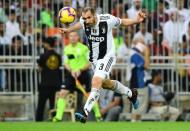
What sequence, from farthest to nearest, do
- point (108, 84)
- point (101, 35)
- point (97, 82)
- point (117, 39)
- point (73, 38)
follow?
point (117, 39), point (73, 38), point (101, 35), point (108, 84), point (97, 82)

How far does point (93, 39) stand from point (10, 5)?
20.5 ft

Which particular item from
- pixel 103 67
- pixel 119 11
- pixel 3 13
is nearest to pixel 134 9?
pixel 119 11

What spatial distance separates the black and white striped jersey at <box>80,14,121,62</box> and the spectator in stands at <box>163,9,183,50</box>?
5833mm

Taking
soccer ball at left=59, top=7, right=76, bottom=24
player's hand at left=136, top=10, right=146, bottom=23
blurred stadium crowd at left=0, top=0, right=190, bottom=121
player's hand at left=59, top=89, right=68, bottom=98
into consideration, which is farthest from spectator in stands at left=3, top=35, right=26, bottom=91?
player's hand at left=136, top=10, right=146, bottom=23

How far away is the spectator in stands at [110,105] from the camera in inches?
865

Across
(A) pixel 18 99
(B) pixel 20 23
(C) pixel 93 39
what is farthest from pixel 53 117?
(C) pixel 93 39

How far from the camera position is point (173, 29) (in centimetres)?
2264

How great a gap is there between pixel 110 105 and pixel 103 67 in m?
5.58

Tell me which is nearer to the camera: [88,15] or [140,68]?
[88,15]

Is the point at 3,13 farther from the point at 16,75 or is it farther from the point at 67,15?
the point at 67,15

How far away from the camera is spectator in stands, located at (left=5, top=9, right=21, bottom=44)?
885 inches

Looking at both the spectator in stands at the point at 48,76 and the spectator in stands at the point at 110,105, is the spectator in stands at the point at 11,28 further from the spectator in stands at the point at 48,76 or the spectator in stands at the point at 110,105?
the spectator in stands at the point at 110,105

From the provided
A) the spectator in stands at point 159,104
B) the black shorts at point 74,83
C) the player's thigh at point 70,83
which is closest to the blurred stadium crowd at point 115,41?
the spectator in stands at point 159,104

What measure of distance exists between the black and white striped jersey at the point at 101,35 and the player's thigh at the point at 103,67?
17 cm
